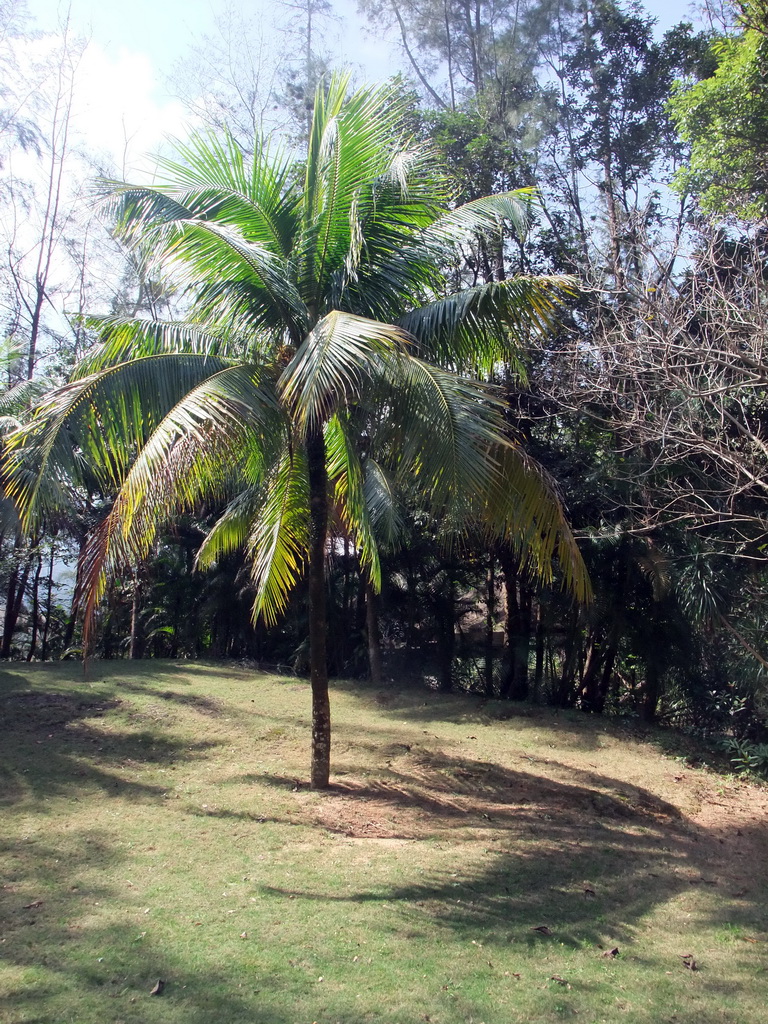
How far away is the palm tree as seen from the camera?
6.34 metres

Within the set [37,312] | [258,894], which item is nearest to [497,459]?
[258,894]

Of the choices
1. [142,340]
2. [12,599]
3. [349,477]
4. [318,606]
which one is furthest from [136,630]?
[349,477]

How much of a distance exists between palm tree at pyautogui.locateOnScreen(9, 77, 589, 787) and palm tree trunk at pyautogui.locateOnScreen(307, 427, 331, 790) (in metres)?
0.02

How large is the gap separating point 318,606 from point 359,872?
2.65m

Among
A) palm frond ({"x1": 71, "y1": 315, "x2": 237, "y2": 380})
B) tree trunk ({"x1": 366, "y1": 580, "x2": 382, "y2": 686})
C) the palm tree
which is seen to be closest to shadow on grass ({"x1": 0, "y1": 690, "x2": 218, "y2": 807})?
the palm tree

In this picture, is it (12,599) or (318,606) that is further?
(12,599)

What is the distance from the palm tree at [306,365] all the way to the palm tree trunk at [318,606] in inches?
0.9

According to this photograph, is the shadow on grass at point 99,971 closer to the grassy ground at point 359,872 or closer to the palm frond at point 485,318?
the grassy ground at point 359,872

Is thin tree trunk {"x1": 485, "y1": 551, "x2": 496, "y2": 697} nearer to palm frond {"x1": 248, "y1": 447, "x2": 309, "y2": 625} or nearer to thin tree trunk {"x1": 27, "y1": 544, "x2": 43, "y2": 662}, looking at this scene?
palm frond {"x1": 248, "y1": 447, "x2": 309, "y2": 625}

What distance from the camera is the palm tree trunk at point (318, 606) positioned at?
787 centimetres

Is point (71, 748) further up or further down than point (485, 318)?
further down

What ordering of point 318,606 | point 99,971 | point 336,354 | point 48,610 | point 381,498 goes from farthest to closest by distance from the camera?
point 48,610, point 381,498, point 318,606, point 336,354, point 99,971

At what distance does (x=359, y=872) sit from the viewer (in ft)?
20.6

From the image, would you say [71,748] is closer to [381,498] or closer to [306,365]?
[381,498]
